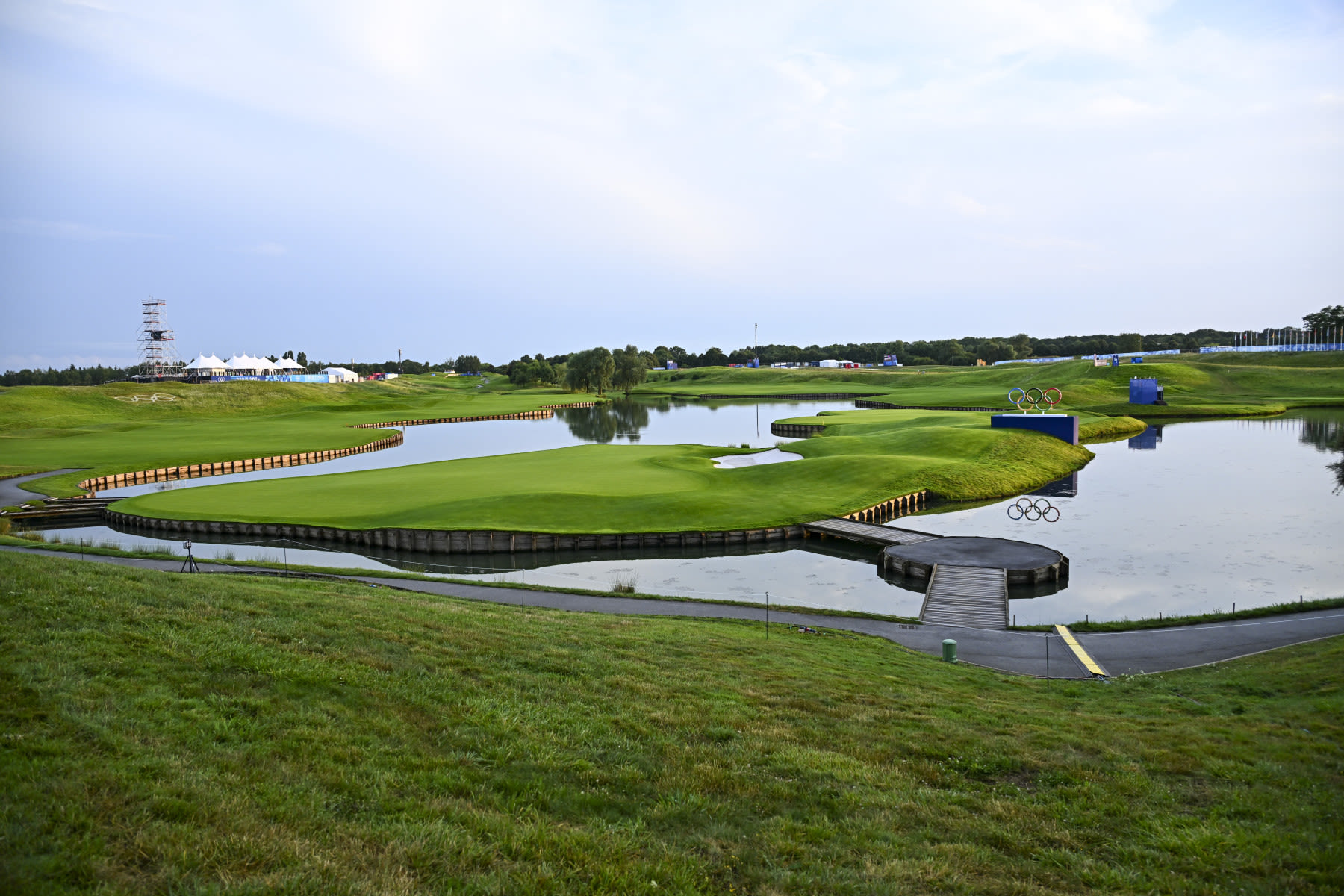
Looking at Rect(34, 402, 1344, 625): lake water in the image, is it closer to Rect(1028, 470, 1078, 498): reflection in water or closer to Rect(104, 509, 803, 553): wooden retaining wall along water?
Rect(1028, 470, 1078, 498): reflection in water

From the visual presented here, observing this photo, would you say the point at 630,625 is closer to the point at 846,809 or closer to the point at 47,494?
the point at 846,809

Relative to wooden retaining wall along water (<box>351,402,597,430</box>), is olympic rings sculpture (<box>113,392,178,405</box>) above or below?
above

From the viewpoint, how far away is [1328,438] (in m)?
78.1

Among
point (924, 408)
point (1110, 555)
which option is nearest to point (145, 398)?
point (924, 408)

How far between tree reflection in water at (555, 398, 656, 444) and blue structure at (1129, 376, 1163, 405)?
69696 mm

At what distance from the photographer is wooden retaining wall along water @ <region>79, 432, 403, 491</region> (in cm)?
5856

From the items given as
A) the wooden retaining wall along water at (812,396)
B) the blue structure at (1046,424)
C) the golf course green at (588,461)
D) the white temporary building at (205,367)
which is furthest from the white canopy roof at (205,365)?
the blue structure at (1046,424)

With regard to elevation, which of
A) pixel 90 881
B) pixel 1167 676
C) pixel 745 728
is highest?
pixel 90 881

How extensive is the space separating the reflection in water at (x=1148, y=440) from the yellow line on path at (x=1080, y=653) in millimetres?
61881

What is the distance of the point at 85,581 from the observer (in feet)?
45.8

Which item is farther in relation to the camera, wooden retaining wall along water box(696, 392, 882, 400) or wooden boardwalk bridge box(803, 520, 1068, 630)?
wooden retaining wall along water box(696, 392, 882, 400)

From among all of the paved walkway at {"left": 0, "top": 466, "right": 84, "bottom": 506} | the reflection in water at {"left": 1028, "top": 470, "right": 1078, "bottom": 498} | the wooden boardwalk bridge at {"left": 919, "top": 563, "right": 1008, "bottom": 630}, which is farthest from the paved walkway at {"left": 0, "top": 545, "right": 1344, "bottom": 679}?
the paved walkway at {"left": 0, "top": 466, "right": 84, "bottom": 506}

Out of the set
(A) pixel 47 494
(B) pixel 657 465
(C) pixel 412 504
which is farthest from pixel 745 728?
(A) pixel 47 494

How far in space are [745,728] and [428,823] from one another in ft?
17.2
